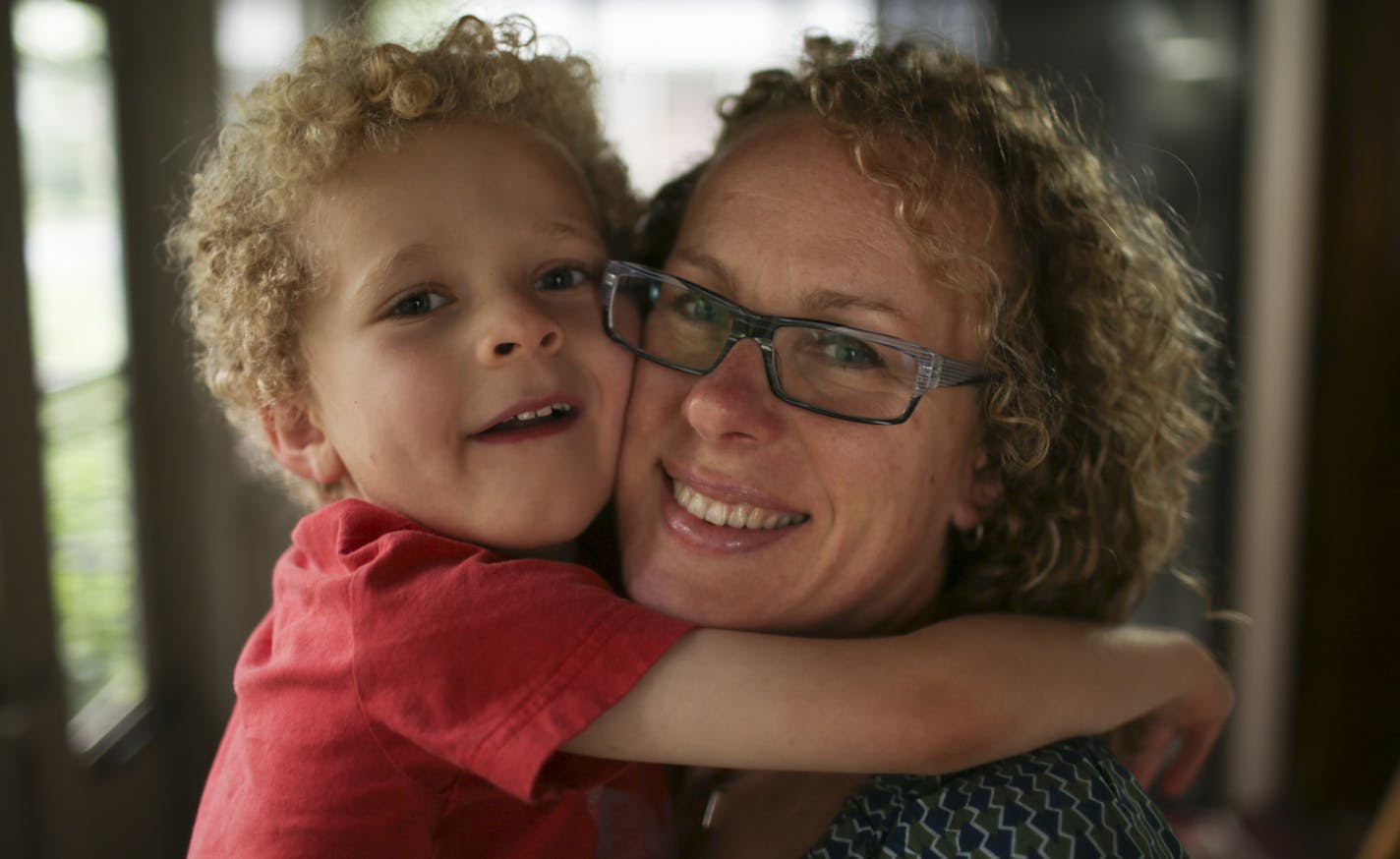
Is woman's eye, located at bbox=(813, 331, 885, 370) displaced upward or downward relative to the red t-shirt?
upward

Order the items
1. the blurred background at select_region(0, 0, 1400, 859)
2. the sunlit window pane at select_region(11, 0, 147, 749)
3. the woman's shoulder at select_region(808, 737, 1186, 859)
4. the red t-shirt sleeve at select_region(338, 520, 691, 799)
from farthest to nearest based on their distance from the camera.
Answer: the blurred background at select_region(0, 0, 1400, 859) → the sunlit window pane at select_region(11, 0, 147, 749) → the woman's shoulder at select_region(808, 737, 1186, 859) → the red t-shirt sleeve at select_region(338, 520, 691, 799)

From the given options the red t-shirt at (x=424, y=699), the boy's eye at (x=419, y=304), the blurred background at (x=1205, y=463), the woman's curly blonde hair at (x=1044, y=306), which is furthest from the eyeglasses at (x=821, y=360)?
the blurred background at (x=1205, y=463)

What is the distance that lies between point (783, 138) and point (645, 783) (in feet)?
2.60

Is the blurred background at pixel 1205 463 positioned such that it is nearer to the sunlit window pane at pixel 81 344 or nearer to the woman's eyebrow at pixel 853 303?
the sunlit window pane at pixel 81 344

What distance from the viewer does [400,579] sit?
3.55 ft

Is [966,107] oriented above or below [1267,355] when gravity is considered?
above

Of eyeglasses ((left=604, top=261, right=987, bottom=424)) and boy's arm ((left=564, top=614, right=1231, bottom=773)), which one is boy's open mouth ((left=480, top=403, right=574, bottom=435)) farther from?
boy's arm ((left=564, top=614, right=1231, bottom=773))

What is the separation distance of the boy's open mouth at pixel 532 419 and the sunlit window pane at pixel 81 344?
1660 mm

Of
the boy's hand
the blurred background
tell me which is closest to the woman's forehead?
the boy's hand

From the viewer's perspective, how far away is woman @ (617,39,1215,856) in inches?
49.3

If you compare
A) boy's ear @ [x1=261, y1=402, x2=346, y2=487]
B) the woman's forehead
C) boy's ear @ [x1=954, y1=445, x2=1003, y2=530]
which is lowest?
boy's ear @ [x1=954, y1=445, x2=1003, y2=530]

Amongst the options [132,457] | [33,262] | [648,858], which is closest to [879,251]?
[648,858]

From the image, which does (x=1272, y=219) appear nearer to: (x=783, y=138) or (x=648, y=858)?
(x=783, y=138)

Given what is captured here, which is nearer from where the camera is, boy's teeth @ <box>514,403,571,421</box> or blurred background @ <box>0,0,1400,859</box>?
boy's teeth @ <box>514,403,571,421</box>
